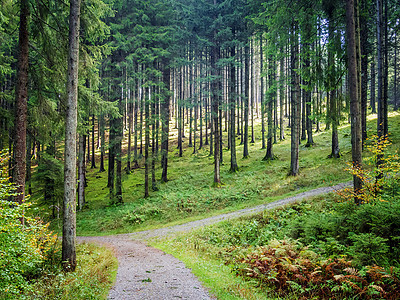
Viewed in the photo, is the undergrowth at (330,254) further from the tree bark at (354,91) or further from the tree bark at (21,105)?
the tree bark at (21,105)

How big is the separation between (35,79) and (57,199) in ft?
32.4

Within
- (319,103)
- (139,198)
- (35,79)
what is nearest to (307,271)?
(319,103)

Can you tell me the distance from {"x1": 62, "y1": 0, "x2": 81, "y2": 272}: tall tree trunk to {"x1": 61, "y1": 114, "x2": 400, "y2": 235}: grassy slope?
8675 millimetres

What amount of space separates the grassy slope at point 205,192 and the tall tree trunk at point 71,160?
8.68m

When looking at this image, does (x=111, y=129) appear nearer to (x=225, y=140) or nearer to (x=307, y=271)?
(x=307, y=271)

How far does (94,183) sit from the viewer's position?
25438 millimetres

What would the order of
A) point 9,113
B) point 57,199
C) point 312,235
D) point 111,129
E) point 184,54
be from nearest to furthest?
point 312,235
point 9,113
point 57,199
point 111,129
point 184,54

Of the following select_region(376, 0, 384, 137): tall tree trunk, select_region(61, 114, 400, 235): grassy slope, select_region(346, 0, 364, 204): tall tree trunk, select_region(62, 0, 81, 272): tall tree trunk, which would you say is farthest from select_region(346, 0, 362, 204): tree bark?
select_region(62, 0, 81, 272): tall tree trunk

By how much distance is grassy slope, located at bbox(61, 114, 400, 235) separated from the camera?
1500cm

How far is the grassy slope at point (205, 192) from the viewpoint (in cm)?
1500

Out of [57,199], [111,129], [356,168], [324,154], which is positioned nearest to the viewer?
[356,168]

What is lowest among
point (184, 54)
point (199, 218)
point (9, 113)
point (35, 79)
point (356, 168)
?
point (199, 218)

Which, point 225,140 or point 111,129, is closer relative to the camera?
point 111,129

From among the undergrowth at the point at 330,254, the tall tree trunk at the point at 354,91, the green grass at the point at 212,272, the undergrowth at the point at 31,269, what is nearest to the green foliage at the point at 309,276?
the undergrowth at the point at 330,254
